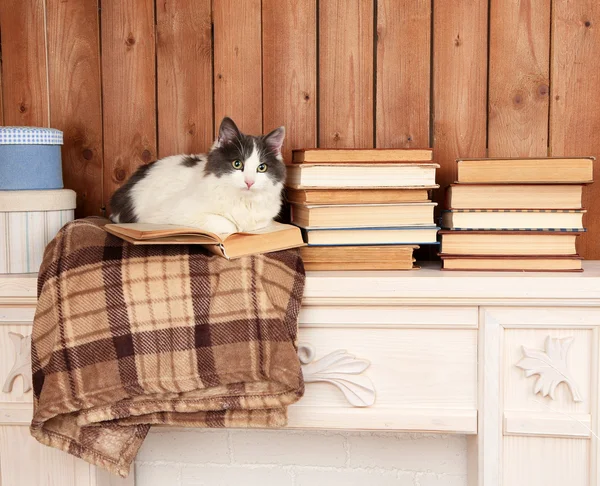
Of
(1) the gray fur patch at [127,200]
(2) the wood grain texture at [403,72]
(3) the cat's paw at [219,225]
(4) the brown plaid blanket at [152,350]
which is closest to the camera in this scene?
(4) the brown plaid blanket at [152,350]

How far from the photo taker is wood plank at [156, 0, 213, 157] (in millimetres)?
1339

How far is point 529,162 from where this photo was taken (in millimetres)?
1109

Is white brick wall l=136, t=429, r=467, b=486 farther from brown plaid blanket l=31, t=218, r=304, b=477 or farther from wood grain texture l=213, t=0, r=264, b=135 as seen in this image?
wood grain texture l=213, t=0, r=264, b=135

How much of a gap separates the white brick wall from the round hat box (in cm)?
51

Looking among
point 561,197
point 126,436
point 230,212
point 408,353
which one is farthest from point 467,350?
point 126,436

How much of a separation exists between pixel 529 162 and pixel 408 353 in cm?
41

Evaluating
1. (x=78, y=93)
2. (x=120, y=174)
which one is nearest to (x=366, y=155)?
(x=120, y=174)

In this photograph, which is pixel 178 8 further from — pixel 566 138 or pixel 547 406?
pixel 547 406

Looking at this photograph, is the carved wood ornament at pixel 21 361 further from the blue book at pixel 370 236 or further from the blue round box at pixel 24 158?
the blue book at pixel 370 236

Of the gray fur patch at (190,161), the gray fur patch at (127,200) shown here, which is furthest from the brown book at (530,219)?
the gray fur patch at (127,200)

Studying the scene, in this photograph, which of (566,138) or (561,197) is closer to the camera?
(561,197)

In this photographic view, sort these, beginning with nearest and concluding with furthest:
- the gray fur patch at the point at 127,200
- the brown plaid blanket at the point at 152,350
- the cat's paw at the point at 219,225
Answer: the brown plaid blanket at the point at 152,350 → the cat's paw at the point at 219,225 → the gray fur patch at the point at 127,200

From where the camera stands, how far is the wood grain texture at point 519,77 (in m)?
1.29

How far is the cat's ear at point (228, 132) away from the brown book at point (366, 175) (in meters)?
0.13
